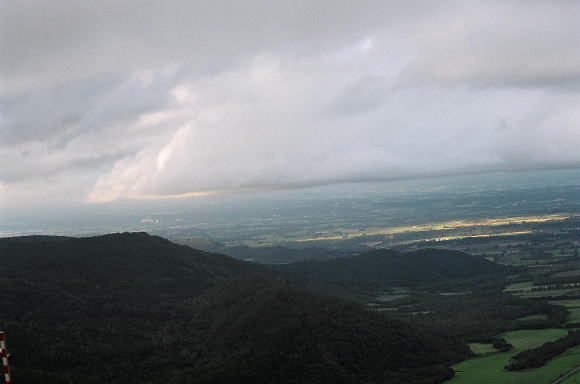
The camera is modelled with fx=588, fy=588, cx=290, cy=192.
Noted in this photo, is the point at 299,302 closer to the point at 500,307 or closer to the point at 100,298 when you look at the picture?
the point at 100,298

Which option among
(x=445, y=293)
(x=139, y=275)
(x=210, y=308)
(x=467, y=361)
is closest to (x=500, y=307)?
(x=445, y=293)

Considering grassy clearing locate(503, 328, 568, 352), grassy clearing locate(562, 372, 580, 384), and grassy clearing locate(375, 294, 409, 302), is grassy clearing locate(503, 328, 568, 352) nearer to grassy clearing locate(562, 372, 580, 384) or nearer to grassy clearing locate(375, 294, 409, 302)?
grassy clearing locate(562, 372, 580, 384)

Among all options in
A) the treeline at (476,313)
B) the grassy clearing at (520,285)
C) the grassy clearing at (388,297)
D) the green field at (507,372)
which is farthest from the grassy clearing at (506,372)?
the grassy clearing at (520,285)

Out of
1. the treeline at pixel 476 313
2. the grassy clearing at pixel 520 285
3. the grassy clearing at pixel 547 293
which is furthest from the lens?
the grassy clearing at pixel 520 285

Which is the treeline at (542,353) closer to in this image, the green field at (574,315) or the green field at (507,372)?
the green field at (507,372)

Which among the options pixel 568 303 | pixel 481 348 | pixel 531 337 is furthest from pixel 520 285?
pixel 481 348

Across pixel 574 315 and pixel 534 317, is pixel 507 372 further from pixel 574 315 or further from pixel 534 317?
pixel 534 317

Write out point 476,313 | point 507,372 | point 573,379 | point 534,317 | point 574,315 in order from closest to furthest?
1. point 573,379
2. point 507,372
3. point 574,315
4. point 534,317
5. point 476,313

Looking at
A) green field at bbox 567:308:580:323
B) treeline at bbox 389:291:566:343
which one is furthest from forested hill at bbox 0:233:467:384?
green field at bbox 567:308:580:323
